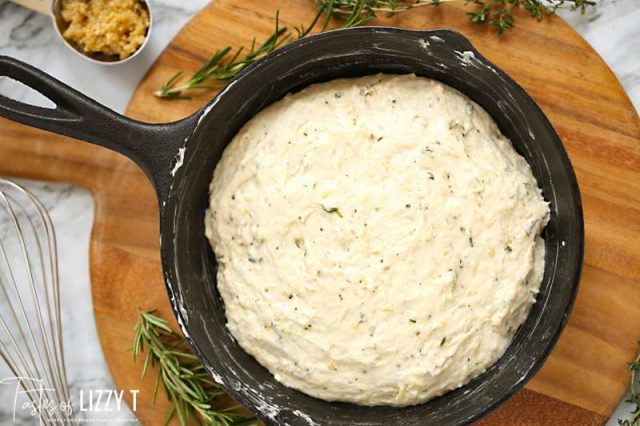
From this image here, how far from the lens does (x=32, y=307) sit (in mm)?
1915

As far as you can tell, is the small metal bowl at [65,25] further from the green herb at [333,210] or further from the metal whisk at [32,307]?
the green herb at [333,210]

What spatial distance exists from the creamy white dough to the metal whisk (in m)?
0.58

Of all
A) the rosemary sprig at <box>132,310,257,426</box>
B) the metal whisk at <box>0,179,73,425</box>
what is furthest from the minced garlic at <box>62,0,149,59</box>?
the rosemary sprig at <box>132,310,257,426</box>

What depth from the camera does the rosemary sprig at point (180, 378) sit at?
1.71 metres

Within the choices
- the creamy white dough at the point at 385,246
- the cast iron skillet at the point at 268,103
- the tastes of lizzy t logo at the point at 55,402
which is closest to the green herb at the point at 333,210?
the creamy white dough at the point at 385,246

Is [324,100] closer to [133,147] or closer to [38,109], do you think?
[133,147]

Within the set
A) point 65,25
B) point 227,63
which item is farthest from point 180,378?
point 65,25

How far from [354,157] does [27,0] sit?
89 cm

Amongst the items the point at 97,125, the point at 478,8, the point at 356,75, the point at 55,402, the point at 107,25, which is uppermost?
the point at 478,8

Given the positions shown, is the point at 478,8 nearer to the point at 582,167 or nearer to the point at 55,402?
the point at 582,167

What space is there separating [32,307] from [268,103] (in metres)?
0.81

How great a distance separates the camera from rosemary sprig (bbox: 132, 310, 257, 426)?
171 centimetres

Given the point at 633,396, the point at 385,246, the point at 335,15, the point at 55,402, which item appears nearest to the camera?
the point at 385,246

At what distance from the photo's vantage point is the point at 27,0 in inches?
70.5
